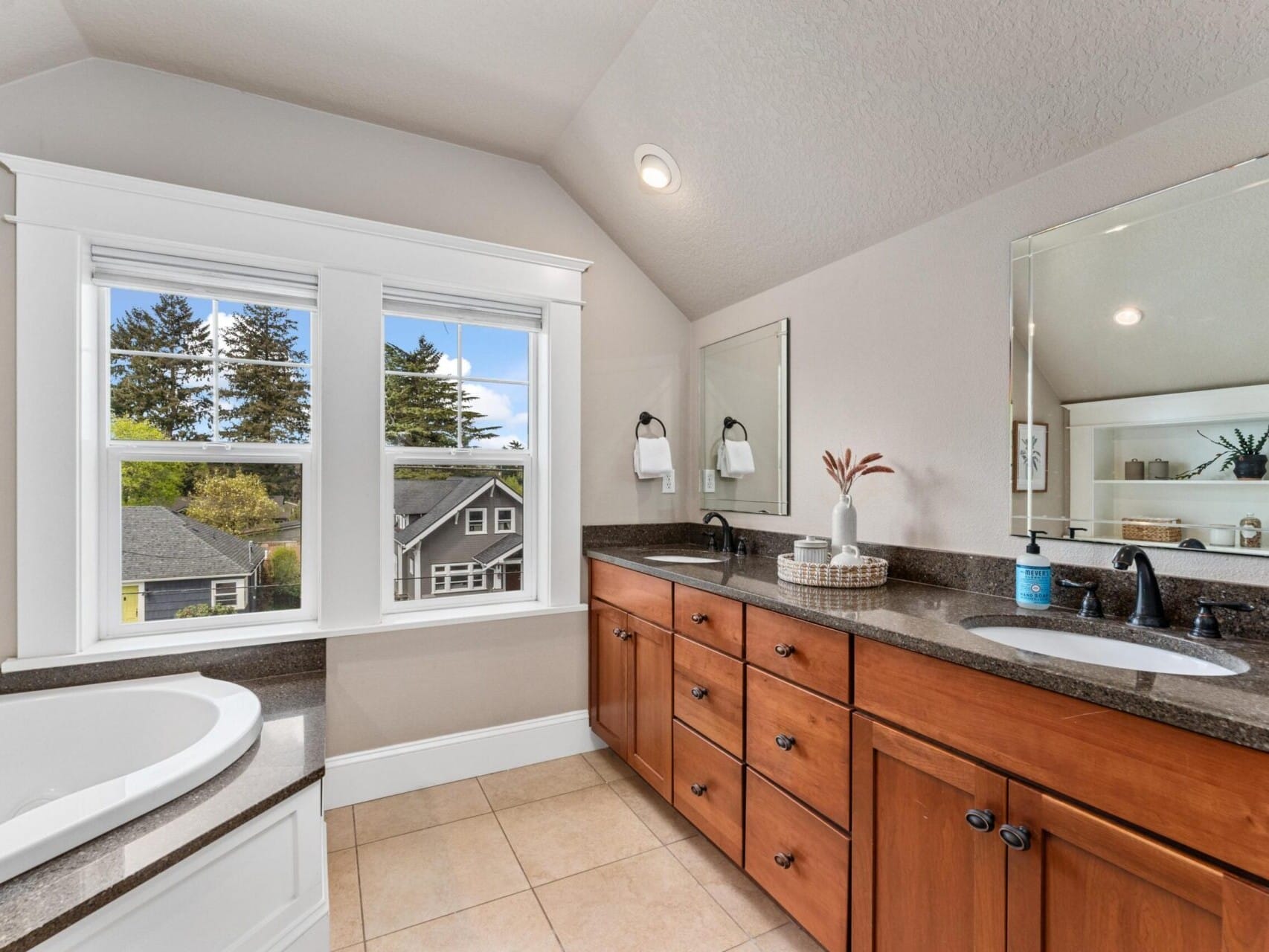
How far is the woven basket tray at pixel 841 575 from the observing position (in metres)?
1.77

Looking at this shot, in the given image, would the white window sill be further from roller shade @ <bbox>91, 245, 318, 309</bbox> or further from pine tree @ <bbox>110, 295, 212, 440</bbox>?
roller shade @ <bbox>91, 245, 318, 309</bbox>

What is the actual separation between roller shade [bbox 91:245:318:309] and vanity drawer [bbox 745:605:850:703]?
1.98m

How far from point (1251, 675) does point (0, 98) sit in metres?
3.42

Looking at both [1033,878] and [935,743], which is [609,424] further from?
[1033,878]

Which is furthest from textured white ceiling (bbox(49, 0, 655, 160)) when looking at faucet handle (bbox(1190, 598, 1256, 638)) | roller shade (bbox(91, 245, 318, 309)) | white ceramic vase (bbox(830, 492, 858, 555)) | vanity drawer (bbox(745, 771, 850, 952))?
vanity drawer (bbox(745, 771, 850, 952))

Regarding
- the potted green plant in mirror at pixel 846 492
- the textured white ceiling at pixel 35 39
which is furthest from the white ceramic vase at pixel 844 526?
the textured white ceiling at pixel 35 39

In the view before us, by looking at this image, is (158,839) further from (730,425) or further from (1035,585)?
(730,425)

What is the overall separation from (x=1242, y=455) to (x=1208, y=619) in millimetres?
352

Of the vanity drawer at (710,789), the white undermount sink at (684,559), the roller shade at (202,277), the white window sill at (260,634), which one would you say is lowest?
the vanity drawer at (710,789)

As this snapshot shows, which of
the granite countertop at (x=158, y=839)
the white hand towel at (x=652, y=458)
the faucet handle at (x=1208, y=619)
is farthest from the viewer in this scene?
the white hand towel at (x=652, y=458)

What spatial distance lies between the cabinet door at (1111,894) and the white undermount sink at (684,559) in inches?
56.5

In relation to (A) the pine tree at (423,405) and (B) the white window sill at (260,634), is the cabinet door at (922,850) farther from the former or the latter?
(A) the pine tree at (423,405)

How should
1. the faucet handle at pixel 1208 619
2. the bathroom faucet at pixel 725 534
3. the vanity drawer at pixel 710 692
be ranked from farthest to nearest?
the bathroom faucet at pixel 725 534, the vanity drawer at pixel 710 692, the faucet handle at pixel 1208 619

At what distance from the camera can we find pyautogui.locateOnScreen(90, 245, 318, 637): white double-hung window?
2033mm
